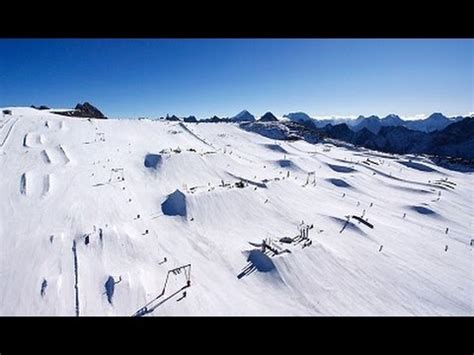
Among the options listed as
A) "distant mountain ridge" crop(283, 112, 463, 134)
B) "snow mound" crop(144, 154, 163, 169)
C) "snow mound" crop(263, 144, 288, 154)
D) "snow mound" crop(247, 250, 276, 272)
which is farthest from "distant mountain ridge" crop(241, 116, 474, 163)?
"distant mountain ridge" crop(283, 112, 463, 134)

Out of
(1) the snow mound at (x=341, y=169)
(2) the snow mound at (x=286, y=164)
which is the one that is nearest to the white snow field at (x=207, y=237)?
(2) the snow mound at (x=286, y=164)

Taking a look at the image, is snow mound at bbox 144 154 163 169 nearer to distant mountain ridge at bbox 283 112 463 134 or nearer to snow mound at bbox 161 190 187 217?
snow mound at bbox 161 190 187 217

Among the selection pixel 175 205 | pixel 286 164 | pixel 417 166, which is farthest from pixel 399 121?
pixel 175 205

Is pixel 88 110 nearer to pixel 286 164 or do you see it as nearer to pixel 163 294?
pixel 286 164
